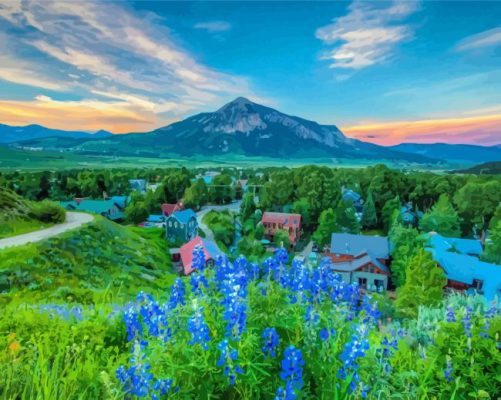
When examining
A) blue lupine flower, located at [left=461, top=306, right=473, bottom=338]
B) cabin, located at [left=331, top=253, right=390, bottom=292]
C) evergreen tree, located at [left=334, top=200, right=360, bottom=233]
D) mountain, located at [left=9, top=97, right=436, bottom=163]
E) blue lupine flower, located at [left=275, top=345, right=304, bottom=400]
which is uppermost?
mountain, located at [left=9, top=97, right=436, bottom=163]

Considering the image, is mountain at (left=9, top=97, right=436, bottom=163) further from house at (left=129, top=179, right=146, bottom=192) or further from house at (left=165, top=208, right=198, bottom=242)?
house at (left=165, top=208, right=198, bottom=242)

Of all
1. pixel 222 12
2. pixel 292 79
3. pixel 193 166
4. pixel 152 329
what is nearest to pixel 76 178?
pixel 193 166

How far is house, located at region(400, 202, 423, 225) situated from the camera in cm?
1074

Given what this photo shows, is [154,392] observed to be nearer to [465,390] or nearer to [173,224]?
[465,390]

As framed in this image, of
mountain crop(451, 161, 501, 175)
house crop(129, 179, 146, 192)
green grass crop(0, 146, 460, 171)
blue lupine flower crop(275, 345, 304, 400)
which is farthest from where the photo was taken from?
mountain crop(451, 161, 501, 175)

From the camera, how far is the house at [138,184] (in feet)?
32.7

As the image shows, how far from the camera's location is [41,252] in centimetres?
494

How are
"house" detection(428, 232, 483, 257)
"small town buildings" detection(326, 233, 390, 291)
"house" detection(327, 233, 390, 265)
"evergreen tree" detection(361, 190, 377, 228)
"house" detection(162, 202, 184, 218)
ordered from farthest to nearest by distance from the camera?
1. "evergreen tree" detection(361, 190, 377, 228)
2. "house" detection(162, 202, 184, 218)
3. "house" detection(428, 232, 483, 257)
4. "house" detection(327, 233, 390, 265)
5. "small town buildings" detection(326, 233, 390, 291)

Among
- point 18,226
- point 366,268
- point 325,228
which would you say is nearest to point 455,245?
point 366,268

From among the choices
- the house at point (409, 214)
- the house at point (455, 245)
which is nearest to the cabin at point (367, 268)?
the house at point (455, 245)

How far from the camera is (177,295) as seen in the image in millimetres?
1101

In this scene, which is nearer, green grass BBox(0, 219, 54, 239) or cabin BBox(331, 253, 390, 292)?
green grass BBox(0, 219, 54, 239)

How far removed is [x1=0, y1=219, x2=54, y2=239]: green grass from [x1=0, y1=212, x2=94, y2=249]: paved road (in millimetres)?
257

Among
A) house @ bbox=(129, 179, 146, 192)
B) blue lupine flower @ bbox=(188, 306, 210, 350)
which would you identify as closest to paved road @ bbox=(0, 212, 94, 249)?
house @ bbox=(129, 179, 146, 192)
